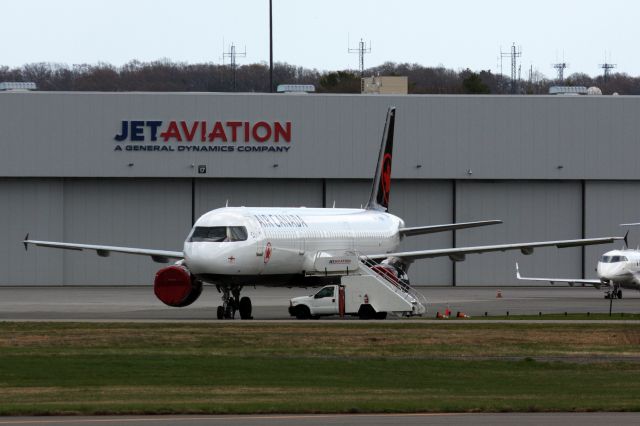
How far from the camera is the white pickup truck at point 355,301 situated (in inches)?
1837

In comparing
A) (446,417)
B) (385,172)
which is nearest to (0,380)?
(446,417)

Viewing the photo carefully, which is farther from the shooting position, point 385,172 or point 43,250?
point 43,250

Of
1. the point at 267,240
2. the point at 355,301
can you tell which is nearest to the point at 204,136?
A: the point at 267,240

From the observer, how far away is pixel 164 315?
163 feet

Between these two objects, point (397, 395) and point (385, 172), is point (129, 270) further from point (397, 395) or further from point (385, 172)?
point (397, 395)

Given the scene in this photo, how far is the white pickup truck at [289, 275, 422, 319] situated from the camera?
46656 mm

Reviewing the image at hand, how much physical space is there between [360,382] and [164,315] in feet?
76.1

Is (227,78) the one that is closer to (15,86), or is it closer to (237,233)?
(15,86)

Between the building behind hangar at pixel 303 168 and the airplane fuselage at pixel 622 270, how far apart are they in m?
13.4

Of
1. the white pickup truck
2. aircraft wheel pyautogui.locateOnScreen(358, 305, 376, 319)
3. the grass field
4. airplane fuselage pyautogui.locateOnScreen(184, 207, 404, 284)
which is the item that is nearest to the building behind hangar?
airplane fuselage pyautogui.locateOnScreen(184, 207, 404, 284)

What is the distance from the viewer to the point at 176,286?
47094 mm

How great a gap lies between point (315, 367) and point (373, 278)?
650 inches

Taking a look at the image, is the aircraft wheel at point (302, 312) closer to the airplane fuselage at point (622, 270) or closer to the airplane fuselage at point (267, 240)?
the airplane fuselage at point (267, 240)

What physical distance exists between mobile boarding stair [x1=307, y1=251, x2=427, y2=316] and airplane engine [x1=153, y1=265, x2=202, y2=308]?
16.6ft
